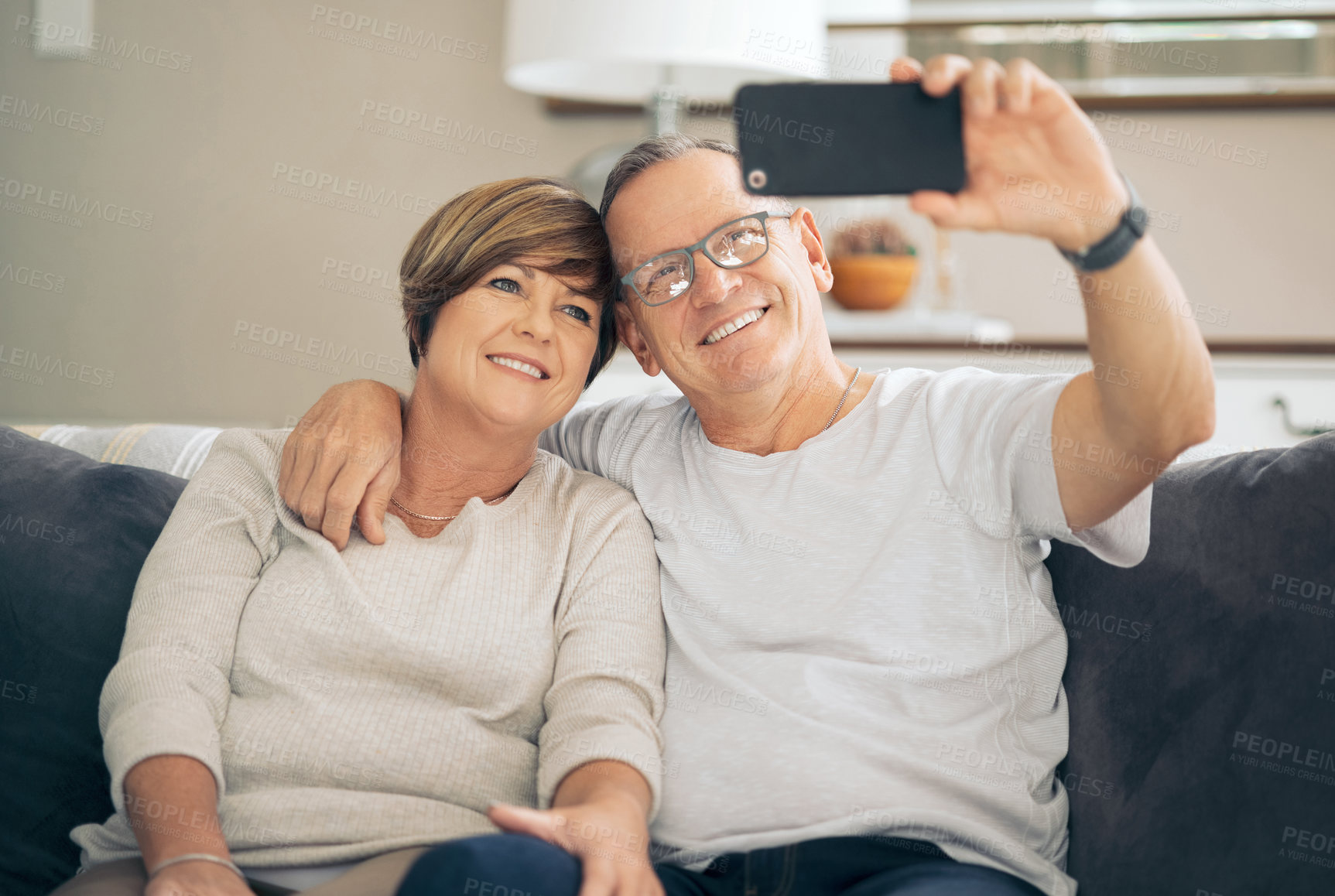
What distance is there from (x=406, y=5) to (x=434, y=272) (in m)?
1.76

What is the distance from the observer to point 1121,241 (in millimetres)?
774

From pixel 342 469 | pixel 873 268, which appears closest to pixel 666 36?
pixel 873 268

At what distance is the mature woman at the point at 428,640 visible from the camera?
94 cm

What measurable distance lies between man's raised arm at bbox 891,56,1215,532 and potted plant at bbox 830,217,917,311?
4.83ft

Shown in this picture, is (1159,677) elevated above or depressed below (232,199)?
below

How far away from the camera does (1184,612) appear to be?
1014 millimetres

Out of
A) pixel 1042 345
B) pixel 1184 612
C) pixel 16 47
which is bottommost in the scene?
pixel 1184 612

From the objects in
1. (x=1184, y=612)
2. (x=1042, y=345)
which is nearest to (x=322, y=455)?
(x=1184, y=612)

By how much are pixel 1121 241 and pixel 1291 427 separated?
62.7 inches

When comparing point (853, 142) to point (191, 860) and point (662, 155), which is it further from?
point (191, 860)

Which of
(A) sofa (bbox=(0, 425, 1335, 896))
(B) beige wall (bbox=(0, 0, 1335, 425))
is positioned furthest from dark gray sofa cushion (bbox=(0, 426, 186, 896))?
(B) beige wall (bbox=(0, 0, 1335, 425))

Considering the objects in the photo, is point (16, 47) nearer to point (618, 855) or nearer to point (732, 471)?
point (732, 471)

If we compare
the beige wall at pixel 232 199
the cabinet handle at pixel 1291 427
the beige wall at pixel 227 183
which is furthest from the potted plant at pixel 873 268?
the cabinet handle at pixel 1291 427

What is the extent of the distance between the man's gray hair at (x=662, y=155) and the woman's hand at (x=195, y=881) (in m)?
0.85
